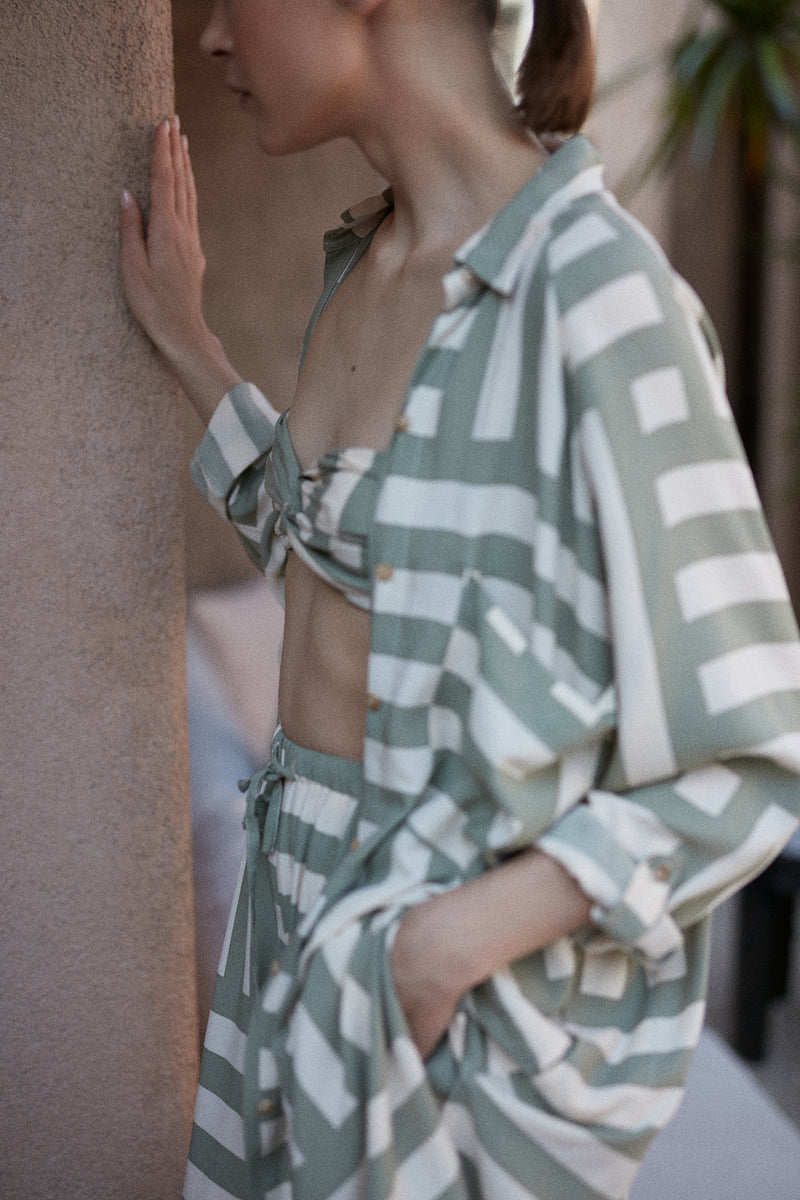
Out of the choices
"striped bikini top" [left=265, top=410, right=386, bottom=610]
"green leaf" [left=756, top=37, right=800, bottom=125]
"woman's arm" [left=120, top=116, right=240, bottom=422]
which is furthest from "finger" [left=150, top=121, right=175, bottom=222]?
"green leaf" [left=756, top=37, right=800, bottom=125]

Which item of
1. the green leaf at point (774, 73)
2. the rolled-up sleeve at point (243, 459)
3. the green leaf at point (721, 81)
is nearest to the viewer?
the rolled-up sleeve at point (243, 459)

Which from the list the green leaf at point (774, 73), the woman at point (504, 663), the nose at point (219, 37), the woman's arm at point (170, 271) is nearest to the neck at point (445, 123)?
the woman at point (504, 663)

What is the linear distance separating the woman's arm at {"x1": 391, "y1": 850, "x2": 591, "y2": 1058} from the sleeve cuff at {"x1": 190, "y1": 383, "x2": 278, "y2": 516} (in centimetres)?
54

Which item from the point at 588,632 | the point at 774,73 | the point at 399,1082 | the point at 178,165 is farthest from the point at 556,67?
the point at 774,73

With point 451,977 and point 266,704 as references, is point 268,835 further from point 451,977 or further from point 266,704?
point 266,704

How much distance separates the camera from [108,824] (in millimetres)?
1227

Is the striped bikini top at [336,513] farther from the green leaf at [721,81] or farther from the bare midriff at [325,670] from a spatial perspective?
the green leaf at [721,81]

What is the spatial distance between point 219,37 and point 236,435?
1.22 ft

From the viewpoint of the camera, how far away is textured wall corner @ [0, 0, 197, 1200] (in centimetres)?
112

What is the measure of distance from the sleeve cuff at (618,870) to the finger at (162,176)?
29.1 inches

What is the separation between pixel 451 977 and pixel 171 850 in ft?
1.75

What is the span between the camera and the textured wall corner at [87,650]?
3.68ft

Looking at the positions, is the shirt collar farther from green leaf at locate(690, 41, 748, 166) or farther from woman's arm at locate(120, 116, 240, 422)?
green leaf at locate(690, 41, 748, 166)

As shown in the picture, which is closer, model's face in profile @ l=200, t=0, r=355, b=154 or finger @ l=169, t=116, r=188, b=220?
model's face in profile @ l=200, t=0, r=355, b=154
